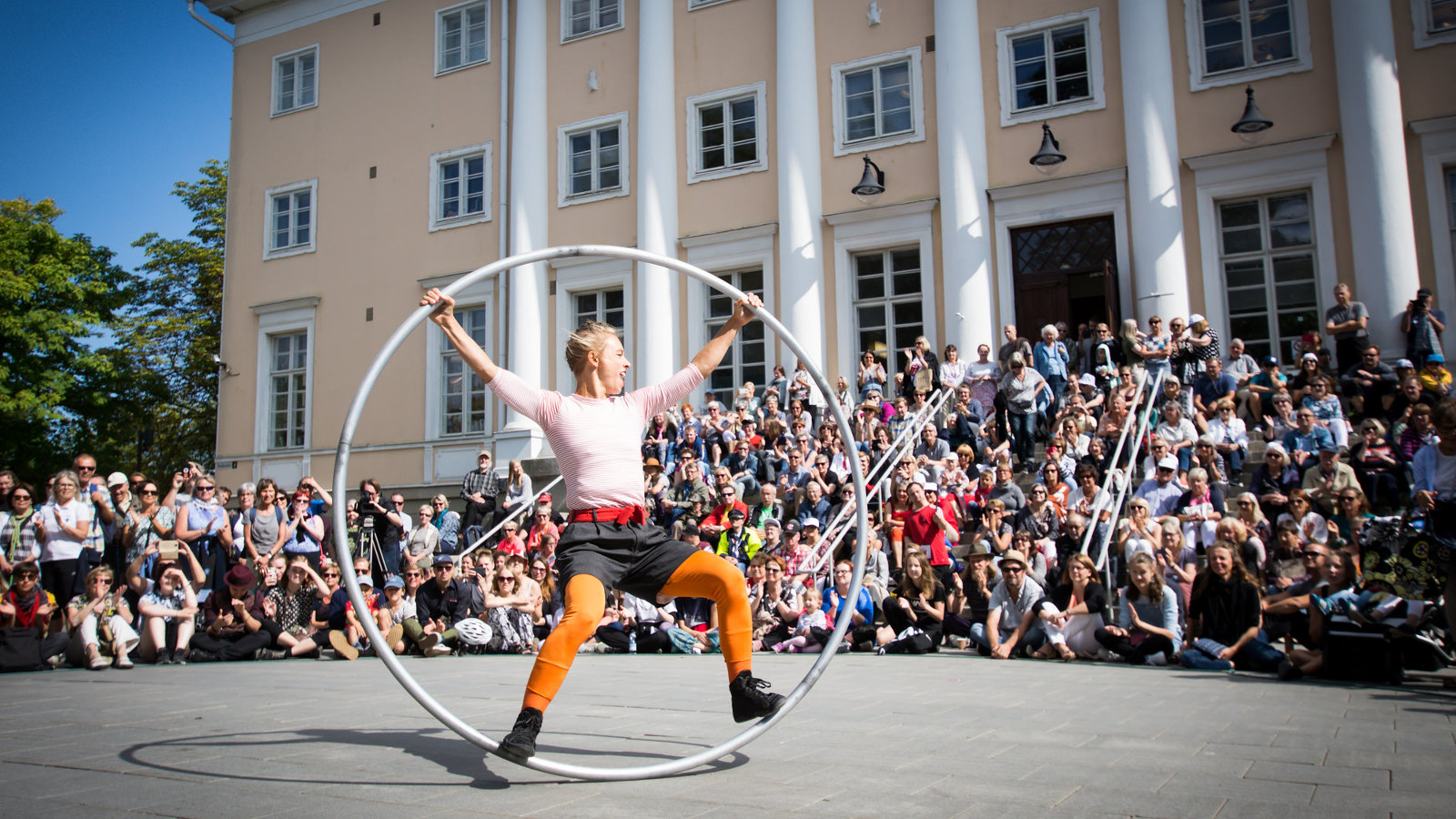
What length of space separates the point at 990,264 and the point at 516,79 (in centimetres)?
1074

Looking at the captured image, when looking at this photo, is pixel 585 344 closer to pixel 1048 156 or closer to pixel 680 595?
pixel 680 595

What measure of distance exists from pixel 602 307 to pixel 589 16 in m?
6.06

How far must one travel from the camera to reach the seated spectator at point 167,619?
1148 cm

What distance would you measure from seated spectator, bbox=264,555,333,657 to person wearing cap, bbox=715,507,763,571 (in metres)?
4.61

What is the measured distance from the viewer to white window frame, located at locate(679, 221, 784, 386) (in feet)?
65.9

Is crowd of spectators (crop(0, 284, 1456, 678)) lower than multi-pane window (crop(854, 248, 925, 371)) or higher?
lower

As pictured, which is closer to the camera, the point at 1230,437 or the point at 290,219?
the point at 1230,437

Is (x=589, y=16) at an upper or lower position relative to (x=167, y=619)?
upper

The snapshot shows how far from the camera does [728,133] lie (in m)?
20.8

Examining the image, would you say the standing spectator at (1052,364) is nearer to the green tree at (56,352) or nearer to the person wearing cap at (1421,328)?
the person wearing cap at (1421,328)

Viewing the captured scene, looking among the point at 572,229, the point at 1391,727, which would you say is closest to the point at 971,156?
the point at 572,229

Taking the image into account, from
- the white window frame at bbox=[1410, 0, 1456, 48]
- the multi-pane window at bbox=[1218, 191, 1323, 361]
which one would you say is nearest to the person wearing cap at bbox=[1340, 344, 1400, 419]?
the multi-pane window at bbox=[1218, 191, 1323, 361]

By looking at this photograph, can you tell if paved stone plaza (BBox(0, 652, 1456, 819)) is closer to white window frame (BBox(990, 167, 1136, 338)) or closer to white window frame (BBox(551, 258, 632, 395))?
white window frame (BBox(990, 167, 1136, 338))

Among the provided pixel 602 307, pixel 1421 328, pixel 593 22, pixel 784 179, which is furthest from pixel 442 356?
pixel 1421 328
